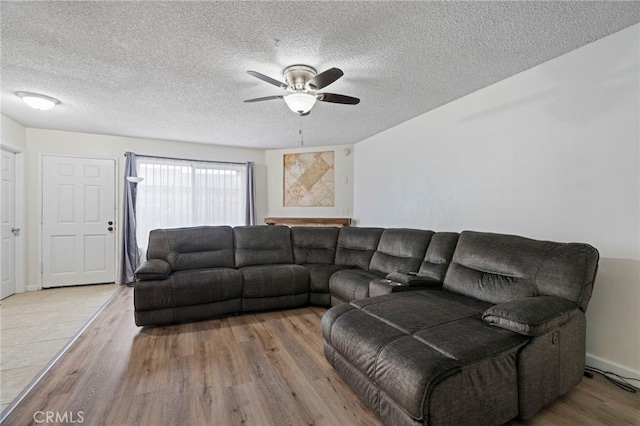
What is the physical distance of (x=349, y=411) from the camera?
1.64 meters

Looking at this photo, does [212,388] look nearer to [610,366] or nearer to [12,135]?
[610,366]

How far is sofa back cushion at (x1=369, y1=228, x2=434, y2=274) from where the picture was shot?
9.91 feet

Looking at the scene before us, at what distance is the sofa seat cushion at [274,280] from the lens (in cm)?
322

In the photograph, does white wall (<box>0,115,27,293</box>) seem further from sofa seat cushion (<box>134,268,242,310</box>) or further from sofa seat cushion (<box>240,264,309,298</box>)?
sofa seat cushion (<box>240,264,309,298</box>)

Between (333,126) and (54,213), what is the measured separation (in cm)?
448

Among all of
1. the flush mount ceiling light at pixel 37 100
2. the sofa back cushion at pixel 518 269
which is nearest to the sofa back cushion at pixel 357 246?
the sofa back cushion at pixel 518 269

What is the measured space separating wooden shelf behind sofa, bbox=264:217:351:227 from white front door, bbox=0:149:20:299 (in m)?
3.62

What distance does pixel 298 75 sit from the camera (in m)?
2.33

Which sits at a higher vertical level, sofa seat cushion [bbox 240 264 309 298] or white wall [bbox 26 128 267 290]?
white wall [bbox 26 128 267 290]

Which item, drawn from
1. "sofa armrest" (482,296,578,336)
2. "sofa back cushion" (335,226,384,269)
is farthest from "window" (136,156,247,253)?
"sofa armrest" (482,296,578,336)

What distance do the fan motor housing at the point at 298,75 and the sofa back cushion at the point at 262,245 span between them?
2.19 metres

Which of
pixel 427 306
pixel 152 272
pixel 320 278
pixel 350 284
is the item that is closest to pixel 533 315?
pixel 427 306

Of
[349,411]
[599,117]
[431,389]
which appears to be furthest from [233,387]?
[599,117]

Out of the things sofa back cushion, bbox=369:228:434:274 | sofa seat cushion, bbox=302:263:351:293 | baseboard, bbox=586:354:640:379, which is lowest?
baseboard, bbox=586:354:640:379
